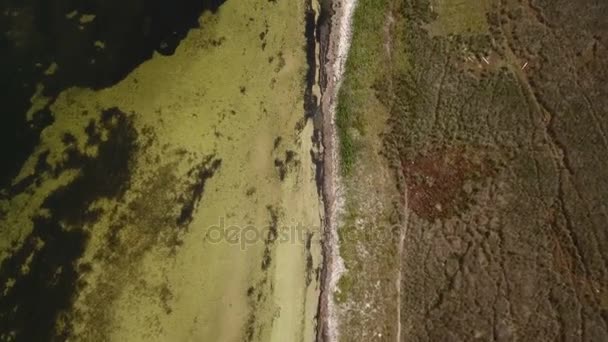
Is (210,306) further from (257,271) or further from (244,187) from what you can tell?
(244,187)

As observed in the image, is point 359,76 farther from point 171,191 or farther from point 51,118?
point 51,118

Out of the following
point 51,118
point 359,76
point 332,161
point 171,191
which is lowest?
point 171,191

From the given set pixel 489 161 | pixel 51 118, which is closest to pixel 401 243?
pixel 489 161

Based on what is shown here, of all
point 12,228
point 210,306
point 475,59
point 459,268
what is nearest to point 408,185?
point 459,268

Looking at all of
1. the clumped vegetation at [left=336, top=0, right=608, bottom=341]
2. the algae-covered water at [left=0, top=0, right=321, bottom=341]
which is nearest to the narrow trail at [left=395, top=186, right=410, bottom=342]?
the clumped vegetation at [left=336, top=0, right=608, bottom=341]

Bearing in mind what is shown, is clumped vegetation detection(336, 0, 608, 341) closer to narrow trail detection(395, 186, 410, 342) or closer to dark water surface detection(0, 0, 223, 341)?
narrow trail detection(395, 186, 410, 342)

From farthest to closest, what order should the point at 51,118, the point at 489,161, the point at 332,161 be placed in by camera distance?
the point at 332,161
the point at 489,161
the point at 51,118

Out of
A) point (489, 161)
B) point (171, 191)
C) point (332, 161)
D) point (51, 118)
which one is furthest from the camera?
point (332, 161)
